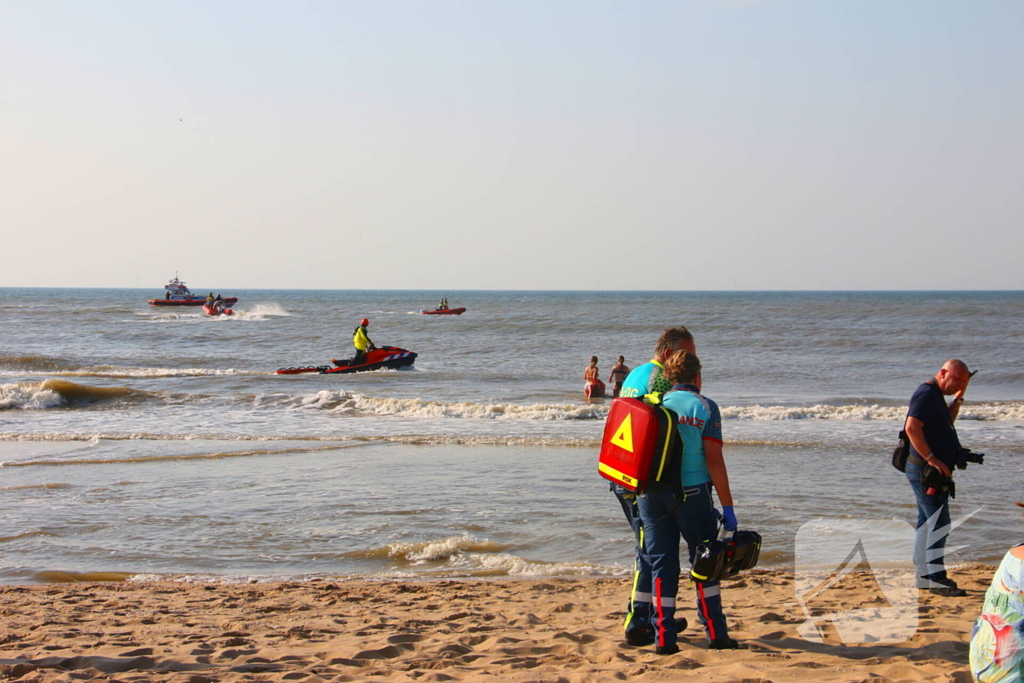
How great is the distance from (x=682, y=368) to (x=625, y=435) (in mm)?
441

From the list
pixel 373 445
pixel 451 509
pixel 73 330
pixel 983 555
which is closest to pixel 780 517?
pixel 983 555

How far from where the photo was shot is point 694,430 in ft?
12.9

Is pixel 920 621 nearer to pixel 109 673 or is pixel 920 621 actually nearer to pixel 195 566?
pixel 109 673

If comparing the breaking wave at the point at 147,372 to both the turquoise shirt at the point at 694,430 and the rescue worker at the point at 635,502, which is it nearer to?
the rescue worker at the point at 635,502

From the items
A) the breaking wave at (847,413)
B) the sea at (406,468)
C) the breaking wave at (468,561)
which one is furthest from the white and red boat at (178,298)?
the breaking wave at (468,561)

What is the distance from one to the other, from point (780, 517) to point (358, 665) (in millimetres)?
4794

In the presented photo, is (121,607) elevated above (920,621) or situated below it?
below

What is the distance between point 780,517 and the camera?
25.0 feet

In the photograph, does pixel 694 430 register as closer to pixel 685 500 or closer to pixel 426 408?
pixel 685 500

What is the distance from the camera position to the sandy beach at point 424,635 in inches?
153

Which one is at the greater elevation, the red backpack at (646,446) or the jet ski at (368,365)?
the red backpack at (646,446)

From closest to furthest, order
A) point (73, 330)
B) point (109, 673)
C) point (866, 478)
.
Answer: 1. point (109, 673)
2. point (866, 478)
3. point (73, 330)

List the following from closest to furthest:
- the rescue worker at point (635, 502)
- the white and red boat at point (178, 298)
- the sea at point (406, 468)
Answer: the rescue worker at point (635, 502) < the sea at point (406, 468) < the white and red boat at point (178, 298)

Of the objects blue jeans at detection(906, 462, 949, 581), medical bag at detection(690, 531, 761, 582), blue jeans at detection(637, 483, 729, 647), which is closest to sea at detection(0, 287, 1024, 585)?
blue jeans at detection(906, 462, 949, 581)
